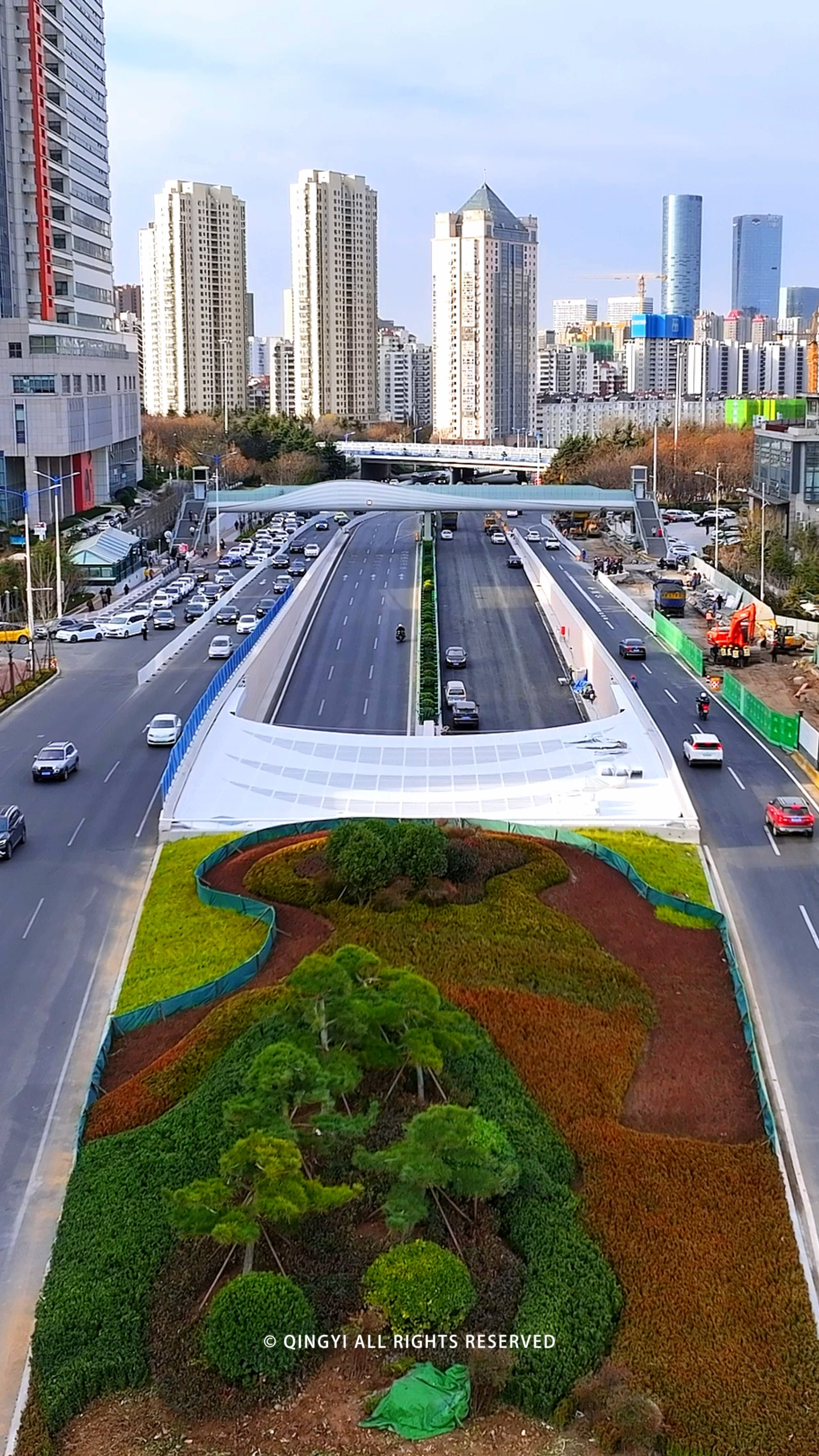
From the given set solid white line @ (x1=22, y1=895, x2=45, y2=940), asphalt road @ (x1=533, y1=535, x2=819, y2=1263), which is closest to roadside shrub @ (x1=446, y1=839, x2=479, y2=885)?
asphalt road @ (x1=533, y1=535, x2=819, y2=1263)

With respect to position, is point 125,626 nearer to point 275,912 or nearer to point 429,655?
point 429,655

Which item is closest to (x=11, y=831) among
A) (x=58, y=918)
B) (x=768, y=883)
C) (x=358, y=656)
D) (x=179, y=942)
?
(x=58, y=918)

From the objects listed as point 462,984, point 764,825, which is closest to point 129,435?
point 764,825

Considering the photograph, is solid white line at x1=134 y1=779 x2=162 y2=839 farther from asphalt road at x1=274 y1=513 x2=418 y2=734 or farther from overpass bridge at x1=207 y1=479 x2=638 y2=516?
overpass bridge at x1=207 y1=479 x2=638 y2=516

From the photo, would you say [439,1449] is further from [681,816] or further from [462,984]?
[681,816]

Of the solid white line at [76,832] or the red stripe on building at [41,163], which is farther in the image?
the red stripe on building at [41,163]

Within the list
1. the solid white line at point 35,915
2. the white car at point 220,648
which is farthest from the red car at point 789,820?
the white car at point 220,648

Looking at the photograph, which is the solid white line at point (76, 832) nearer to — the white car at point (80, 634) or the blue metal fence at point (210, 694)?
the blue metal fence at point (210, 694)
